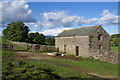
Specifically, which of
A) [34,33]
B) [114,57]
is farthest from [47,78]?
[34,33]

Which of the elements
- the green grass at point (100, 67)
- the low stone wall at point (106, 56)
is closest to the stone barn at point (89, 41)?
the low stone wall at point (106, 56)

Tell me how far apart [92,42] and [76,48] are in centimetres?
395

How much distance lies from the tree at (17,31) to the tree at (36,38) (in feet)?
11.9

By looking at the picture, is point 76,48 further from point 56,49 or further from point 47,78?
→ point 47,78

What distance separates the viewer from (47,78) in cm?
1083

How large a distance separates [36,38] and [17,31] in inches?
360

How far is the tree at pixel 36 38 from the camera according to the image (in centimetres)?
6295

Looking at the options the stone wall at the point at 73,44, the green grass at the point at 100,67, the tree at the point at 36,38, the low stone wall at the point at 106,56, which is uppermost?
the tree at the point at 36,38

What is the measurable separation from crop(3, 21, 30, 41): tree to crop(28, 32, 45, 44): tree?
3620mm

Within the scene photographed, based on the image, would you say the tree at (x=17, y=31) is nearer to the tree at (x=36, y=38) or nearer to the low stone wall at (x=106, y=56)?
the tree at (x=36, y=38)

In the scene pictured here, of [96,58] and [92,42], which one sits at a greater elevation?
[92,42]

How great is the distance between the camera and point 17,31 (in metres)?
57.9

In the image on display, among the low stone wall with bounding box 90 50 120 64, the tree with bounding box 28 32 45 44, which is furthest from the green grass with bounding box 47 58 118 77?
the tree with bounding box 28 32 45 44

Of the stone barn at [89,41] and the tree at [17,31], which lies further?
the tree at [17,31]
